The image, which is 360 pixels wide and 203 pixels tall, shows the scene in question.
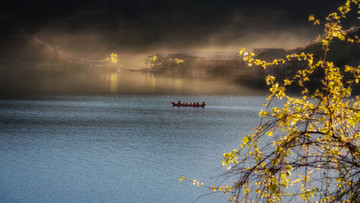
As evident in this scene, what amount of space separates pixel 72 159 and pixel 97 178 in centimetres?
1262

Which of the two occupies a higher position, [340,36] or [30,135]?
[340,36]

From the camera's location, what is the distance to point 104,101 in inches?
6993

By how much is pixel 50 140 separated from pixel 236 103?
88672 millimetres

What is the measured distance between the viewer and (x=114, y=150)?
81938 millimetres

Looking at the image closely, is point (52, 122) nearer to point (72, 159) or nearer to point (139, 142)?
point (139, 142)

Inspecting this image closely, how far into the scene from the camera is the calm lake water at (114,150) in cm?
5816

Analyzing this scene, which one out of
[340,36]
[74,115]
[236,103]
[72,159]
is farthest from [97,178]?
[236,103]

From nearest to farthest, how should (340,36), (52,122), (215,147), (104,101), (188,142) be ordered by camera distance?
(340,36), (215,147), (188,142), (52,122), (104,101)

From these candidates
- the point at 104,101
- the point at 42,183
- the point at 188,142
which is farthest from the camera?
the point at 104,101

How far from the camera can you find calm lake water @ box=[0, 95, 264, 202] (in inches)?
2290

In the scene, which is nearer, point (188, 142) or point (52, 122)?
point (188, 142)

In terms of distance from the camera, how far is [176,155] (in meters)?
78.9

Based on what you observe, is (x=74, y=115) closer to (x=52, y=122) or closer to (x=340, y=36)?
(x=52, y=122)

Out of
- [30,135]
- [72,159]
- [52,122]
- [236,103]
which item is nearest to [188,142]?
[72,159]
